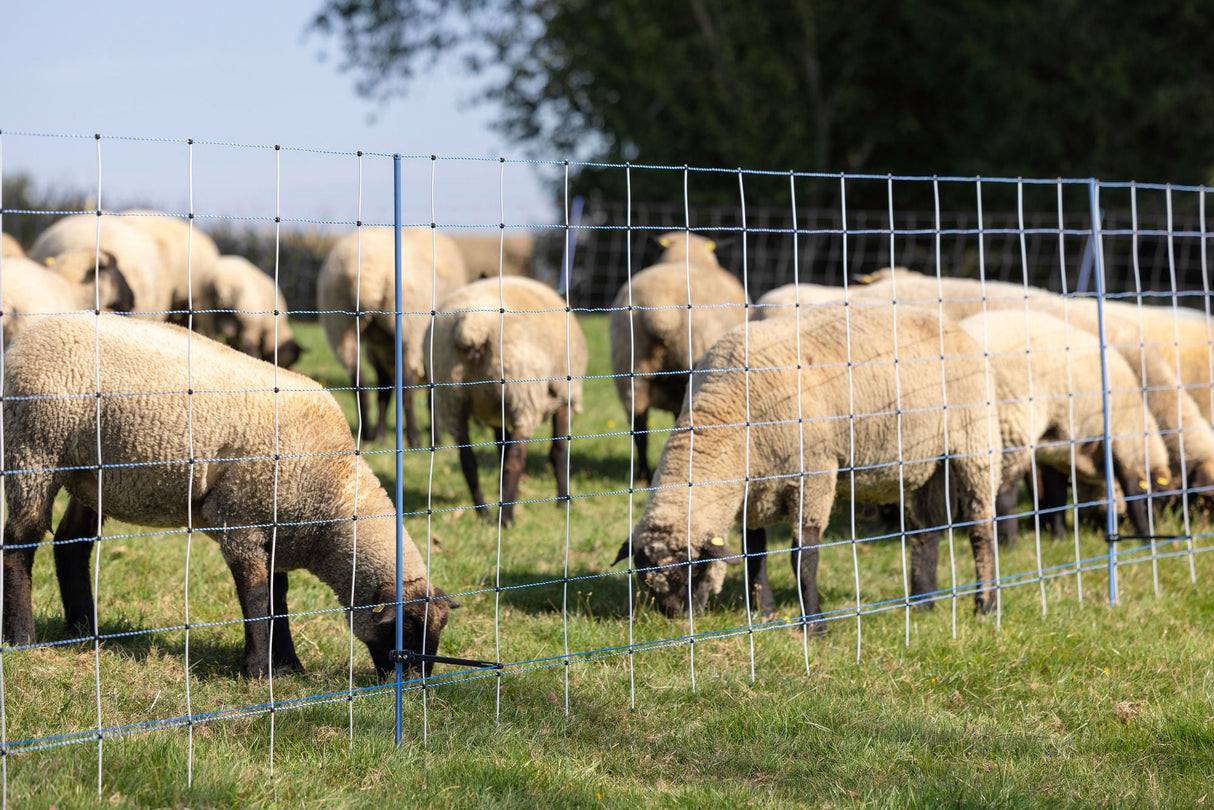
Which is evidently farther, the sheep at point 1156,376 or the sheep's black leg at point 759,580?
the sheep at point 1156,376

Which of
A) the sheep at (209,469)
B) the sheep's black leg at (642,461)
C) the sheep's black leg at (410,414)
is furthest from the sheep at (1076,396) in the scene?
the sheep's black leg at (410,414)

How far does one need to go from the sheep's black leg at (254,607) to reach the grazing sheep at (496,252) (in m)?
12.8

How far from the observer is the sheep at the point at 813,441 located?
220 inches

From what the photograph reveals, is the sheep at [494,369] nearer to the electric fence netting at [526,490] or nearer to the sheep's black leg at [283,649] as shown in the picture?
the electric fence netting at [526,490]

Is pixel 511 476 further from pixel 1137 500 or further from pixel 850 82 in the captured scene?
pixel 850 82

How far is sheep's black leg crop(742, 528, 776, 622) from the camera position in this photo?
231 inches

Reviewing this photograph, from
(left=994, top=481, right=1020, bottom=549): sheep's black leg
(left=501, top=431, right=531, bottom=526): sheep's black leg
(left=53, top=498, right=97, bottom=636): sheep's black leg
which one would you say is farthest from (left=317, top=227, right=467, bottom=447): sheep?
(left=994, top=481, right=1020, bottom=549): sheep's black leg

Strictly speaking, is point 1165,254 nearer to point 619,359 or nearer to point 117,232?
point 619,359

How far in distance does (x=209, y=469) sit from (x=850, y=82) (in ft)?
68.6

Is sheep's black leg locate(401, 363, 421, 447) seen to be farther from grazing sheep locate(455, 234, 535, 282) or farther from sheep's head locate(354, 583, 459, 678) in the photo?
grazing sheep locate(455, 234, 535, 282)

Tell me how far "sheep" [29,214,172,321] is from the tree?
1225cm

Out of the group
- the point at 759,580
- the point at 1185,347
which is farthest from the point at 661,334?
the point at 1185,347

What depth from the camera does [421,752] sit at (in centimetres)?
396

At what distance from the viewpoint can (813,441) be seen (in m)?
5.69
